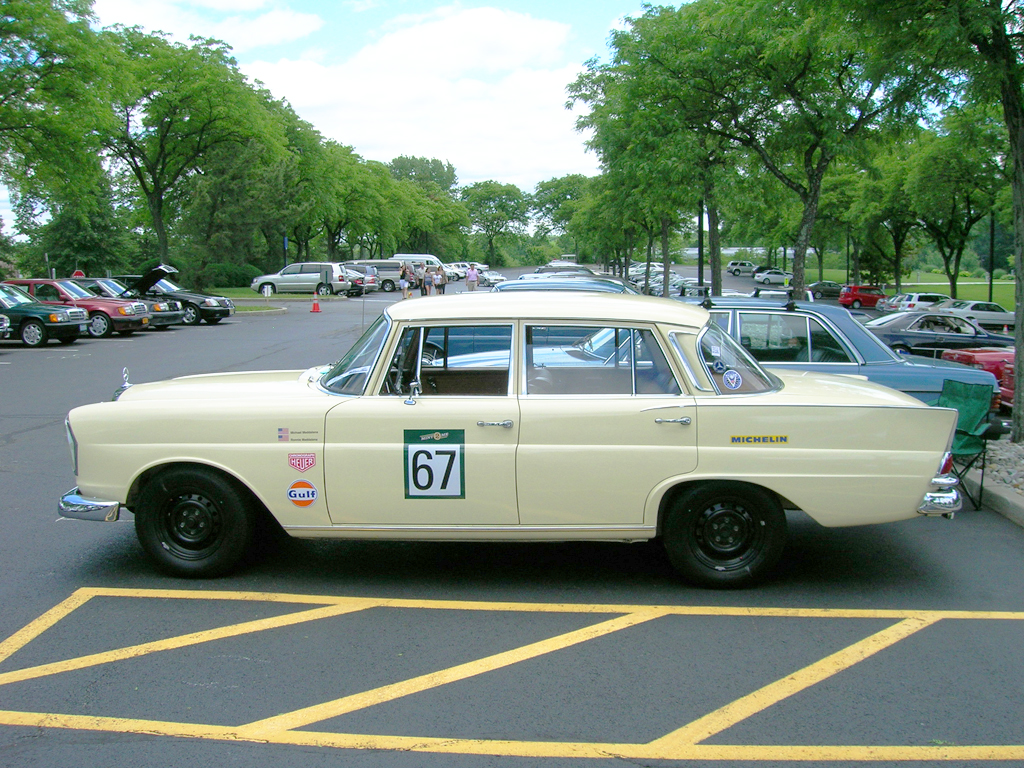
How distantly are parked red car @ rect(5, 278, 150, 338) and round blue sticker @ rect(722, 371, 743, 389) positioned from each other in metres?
20.9

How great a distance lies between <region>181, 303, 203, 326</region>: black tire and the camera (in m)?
26.3

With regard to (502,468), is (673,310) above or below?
above

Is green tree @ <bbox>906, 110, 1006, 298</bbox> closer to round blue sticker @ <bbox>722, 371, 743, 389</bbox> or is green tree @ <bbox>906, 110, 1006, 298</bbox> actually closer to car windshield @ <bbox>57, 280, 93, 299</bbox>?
car windshield @ <bbox>57, 280, 93, 299</bbox>

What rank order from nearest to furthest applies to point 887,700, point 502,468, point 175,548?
1. point 887,700
2. point 502,468
3. point 175,548

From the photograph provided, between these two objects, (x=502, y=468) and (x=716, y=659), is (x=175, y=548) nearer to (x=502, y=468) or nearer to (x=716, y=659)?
(x=502, y=468)

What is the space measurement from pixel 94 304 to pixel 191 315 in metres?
4.40

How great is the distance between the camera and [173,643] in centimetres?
431

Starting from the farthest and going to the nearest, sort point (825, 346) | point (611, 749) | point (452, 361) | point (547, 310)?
point (825, 346) < point (452, 361) < point (547, 310) < point (611, 749)

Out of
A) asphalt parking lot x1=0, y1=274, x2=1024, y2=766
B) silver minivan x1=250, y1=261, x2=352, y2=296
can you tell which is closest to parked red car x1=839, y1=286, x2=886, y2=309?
silver minivan x1=250, y1=261, x2=352, y2=296

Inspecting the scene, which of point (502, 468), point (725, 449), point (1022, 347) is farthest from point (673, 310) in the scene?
point (1022, 347)

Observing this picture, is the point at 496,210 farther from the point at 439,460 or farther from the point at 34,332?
the point at 439,460

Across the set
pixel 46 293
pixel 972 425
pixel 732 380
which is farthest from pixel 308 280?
pixel 732 380

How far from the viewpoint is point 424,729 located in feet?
11.5

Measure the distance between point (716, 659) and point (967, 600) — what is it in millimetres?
1837
